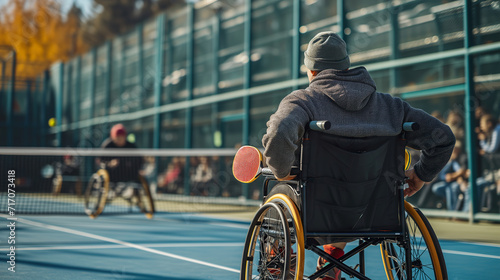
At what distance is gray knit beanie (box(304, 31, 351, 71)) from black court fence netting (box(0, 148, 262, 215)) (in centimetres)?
687

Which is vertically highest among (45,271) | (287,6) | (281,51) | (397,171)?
(287,6)

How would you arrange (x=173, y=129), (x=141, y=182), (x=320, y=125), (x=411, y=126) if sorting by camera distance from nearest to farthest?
(x=320, y=125)
(x=411, y=126)
(x=141, y=182)
(x=173, y=129)

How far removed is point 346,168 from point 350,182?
0.24 feet

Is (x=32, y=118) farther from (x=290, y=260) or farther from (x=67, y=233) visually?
(x=290, y=260)

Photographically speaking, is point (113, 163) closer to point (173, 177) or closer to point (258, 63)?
point (173, 177)

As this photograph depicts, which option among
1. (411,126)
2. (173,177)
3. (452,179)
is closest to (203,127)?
(173,177)

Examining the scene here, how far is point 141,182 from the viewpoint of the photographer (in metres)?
9.92

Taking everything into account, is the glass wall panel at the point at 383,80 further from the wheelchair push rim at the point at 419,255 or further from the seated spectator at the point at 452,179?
the wheelchair push rim at the point at 419,255

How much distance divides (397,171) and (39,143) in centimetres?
2359

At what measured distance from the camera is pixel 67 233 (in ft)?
25.4

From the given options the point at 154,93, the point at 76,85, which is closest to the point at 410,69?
the point at 154,93

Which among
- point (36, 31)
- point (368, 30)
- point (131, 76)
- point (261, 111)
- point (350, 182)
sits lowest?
point (350, 182)

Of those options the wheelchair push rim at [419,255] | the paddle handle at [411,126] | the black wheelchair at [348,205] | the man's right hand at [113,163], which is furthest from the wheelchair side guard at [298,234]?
the man's right hand at [113,163]

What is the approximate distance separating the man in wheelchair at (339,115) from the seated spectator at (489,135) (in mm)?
5790
